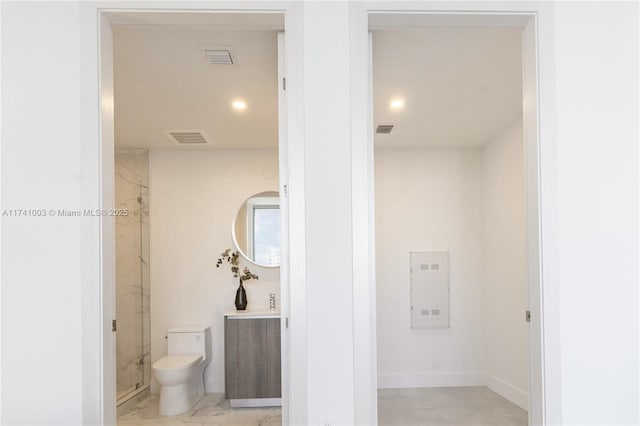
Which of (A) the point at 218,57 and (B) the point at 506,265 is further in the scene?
(B) the point at 506,265

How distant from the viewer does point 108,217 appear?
2035 mm

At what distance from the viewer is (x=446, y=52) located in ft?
8.55

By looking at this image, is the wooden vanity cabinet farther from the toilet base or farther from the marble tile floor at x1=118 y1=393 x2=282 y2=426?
the toilet base

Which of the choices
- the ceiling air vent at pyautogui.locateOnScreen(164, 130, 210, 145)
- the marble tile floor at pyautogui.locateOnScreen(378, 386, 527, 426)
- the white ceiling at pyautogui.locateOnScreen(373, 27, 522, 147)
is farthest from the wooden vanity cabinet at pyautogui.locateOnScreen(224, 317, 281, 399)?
the white ceiling at pyautogui.locateOnScreen(373, 27, 522, 147)

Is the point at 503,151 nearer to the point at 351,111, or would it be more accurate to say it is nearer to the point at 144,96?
the point at 351,111

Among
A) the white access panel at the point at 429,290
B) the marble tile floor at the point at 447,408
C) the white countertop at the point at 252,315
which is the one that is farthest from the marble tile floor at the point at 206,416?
the white access panel at the point at 429,290

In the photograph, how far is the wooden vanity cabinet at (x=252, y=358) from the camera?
370 centimetres

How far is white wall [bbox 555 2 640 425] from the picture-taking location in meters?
2.05

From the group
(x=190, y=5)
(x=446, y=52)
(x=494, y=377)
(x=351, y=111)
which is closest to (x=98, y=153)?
(x=190, y=5)

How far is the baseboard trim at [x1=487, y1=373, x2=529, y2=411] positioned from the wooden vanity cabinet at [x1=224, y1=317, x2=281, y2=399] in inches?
74.3

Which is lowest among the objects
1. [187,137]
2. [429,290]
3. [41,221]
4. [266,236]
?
[429,290]

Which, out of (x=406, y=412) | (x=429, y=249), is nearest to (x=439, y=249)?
(x=429, y=249)

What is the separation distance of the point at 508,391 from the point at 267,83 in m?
3.10

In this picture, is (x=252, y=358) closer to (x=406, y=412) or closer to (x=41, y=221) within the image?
(x=406, y=412)
